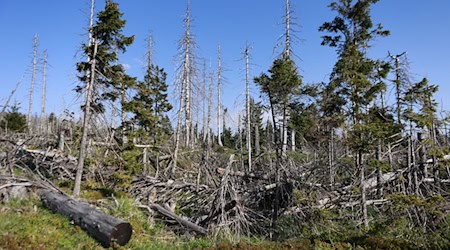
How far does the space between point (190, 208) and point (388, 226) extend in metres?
6.38

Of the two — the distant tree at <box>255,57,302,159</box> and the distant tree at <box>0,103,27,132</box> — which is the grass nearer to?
the distant tree at <box>255,57,302,159</box>

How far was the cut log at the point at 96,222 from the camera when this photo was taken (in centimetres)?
693

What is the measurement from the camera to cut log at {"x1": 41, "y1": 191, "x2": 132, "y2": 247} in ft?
22.7

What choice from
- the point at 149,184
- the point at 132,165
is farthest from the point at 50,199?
the point at 149,184

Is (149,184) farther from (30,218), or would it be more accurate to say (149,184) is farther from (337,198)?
(337,198)

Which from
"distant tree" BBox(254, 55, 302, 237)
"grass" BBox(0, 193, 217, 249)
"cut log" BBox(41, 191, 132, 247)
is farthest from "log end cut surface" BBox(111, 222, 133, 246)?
"distant tree" BBox(254, 55, 302, 237)

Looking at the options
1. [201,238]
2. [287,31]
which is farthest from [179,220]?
[287,31]

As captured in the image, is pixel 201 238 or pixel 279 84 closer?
pixel 201 238

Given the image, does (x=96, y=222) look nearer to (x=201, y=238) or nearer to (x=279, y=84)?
(x=201, y=238)

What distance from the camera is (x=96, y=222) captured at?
24.0 feet

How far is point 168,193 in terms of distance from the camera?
1202cm

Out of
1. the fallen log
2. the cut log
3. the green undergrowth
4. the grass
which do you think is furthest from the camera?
the fallen log

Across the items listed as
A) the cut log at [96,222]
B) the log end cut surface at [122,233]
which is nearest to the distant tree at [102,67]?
the cut log at [96,222]

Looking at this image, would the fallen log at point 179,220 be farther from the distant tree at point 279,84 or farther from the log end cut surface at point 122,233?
the distant tree at point 279,84
